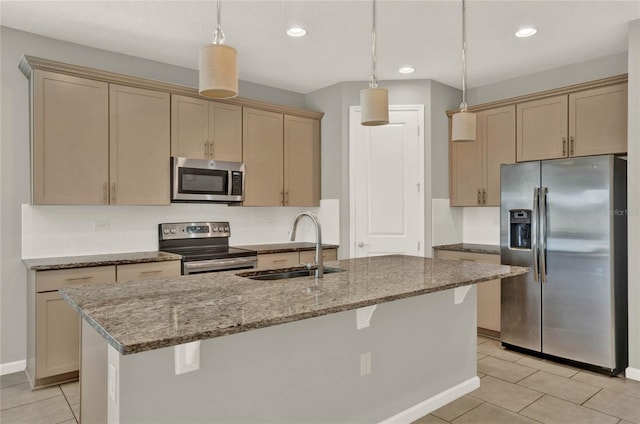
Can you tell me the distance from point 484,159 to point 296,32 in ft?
7.79

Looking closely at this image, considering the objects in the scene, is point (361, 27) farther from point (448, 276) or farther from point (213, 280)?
point (213, 280)

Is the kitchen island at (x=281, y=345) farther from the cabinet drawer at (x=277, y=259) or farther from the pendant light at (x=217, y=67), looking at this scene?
the cabinet drawer at (x=277, y=259)

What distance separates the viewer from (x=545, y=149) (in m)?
4.06

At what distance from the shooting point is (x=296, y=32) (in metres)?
3.39

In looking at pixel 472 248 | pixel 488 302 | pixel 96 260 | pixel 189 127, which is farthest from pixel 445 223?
pixel 96 260

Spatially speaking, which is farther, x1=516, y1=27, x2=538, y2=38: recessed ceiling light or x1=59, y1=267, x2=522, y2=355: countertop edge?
x1=516, y1=27, x2=538, y2=38: recessed ceiling light

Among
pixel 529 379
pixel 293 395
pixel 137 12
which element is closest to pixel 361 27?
pixel 137 12

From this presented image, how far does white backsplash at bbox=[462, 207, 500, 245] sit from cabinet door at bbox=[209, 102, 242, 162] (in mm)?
2671

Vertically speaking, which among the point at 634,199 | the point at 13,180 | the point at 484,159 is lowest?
the point at 634,199

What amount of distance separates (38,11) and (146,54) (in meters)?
0.94

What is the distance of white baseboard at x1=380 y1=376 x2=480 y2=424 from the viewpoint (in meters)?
2.51

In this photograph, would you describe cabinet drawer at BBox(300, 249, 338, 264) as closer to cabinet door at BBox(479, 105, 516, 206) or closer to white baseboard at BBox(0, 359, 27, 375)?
cabinet door at BBox(479, 105, 516, 206)

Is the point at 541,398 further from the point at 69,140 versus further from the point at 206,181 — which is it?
the point at 69,140

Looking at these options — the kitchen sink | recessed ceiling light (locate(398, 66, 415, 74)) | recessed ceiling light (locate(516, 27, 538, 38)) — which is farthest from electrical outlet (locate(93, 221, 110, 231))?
recessed ceiling light (locate(516, 27, 538, 38))
